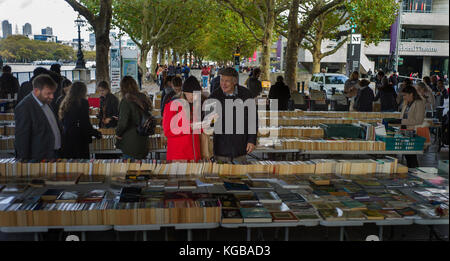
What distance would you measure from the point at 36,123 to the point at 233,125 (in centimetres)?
227

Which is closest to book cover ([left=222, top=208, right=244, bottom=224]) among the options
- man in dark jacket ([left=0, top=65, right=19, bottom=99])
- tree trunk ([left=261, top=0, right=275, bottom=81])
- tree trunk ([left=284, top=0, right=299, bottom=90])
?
man in dark jacket ([left=0, top=65, right=19, bottom=99])

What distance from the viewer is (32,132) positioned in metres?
5.11

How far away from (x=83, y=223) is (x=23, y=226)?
1.64 feet

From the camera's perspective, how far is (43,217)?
3.79 m

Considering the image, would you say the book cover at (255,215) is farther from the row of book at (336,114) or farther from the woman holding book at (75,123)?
the row of book at (336,114)

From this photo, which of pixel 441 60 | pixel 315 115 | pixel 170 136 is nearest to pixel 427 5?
pixel 441 60

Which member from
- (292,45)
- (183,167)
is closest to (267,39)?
(292,45)

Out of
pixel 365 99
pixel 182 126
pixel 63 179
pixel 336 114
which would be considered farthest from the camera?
pixel 365 99

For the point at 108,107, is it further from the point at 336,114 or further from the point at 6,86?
the point at 6,86

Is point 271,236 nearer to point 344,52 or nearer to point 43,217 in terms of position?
point 43,217

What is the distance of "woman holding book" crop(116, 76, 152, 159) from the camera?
5883mm

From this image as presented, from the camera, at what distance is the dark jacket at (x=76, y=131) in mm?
6055
